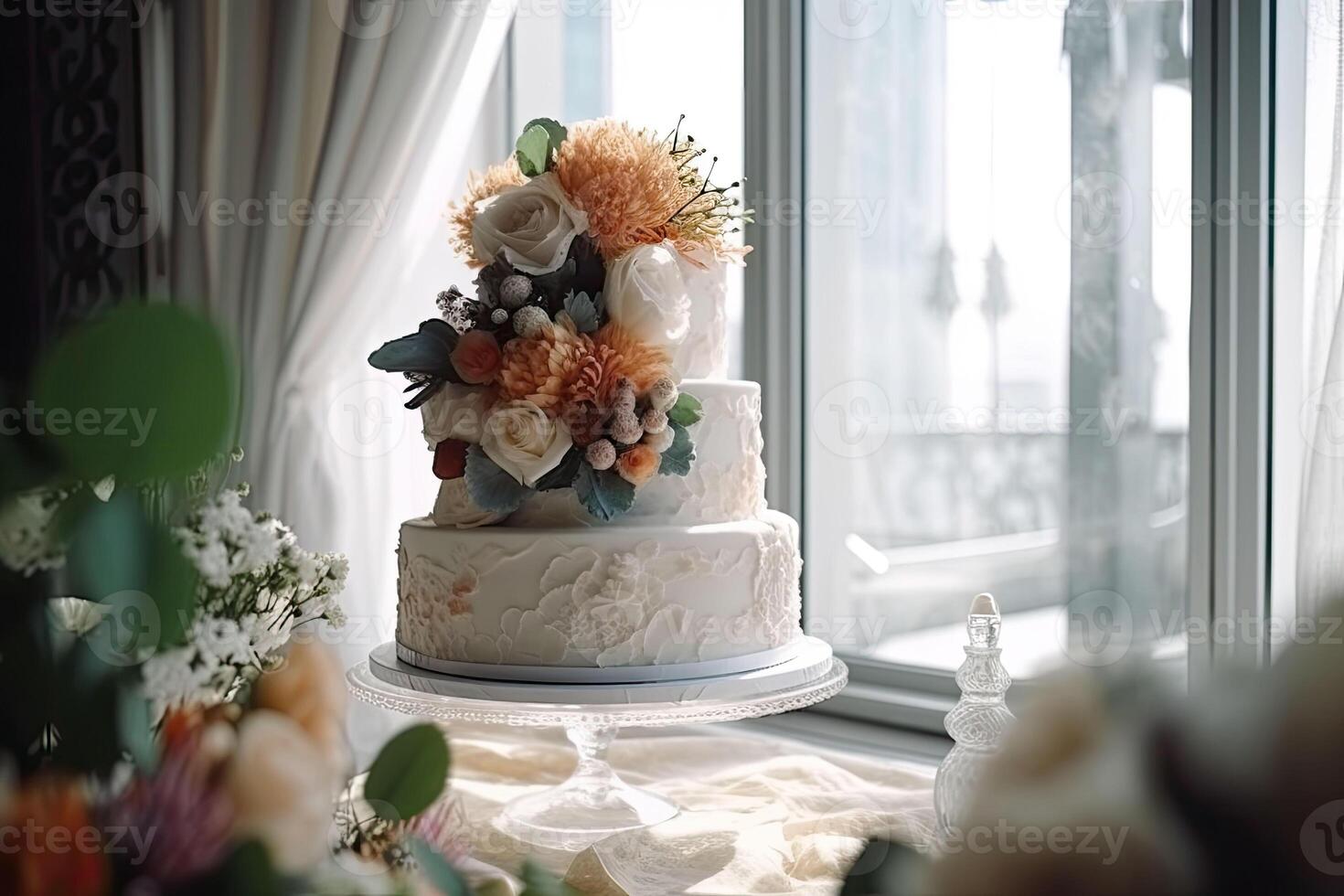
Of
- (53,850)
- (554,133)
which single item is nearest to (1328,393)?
(554,133)

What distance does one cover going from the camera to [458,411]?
53.7 inches

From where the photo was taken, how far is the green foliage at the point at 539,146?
142cm

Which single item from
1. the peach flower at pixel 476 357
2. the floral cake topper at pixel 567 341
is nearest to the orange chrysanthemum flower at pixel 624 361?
the floral cake topper at pixel 567 341

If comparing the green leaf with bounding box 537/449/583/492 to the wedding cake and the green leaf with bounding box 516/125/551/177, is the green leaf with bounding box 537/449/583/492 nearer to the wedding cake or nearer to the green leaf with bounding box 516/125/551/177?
the wedding cake

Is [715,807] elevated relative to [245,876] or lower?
lower

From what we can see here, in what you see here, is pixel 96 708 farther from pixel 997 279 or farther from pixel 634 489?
pixel 997 279

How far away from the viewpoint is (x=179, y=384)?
0.35m

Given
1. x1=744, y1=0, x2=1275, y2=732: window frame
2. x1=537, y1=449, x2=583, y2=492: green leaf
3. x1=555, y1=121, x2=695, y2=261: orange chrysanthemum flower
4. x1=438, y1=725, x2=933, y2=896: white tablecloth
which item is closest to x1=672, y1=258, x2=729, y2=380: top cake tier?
x1=555, y1=121, x2=695, y2=261: orange chrysanthemum flower

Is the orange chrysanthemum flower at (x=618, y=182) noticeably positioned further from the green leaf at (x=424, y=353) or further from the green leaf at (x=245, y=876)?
the green leaf at (x=245, y=876)

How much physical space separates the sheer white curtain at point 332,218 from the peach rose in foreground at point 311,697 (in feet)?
6.12

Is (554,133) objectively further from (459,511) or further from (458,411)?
(459,511)

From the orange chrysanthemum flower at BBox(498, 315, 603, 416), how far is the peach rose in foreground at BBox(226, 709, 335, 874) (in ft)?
3.15

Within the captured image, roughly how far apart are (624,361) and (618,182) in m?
0.20

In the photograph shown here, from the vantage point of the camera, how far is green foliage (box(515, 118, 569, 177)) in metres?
1.42
